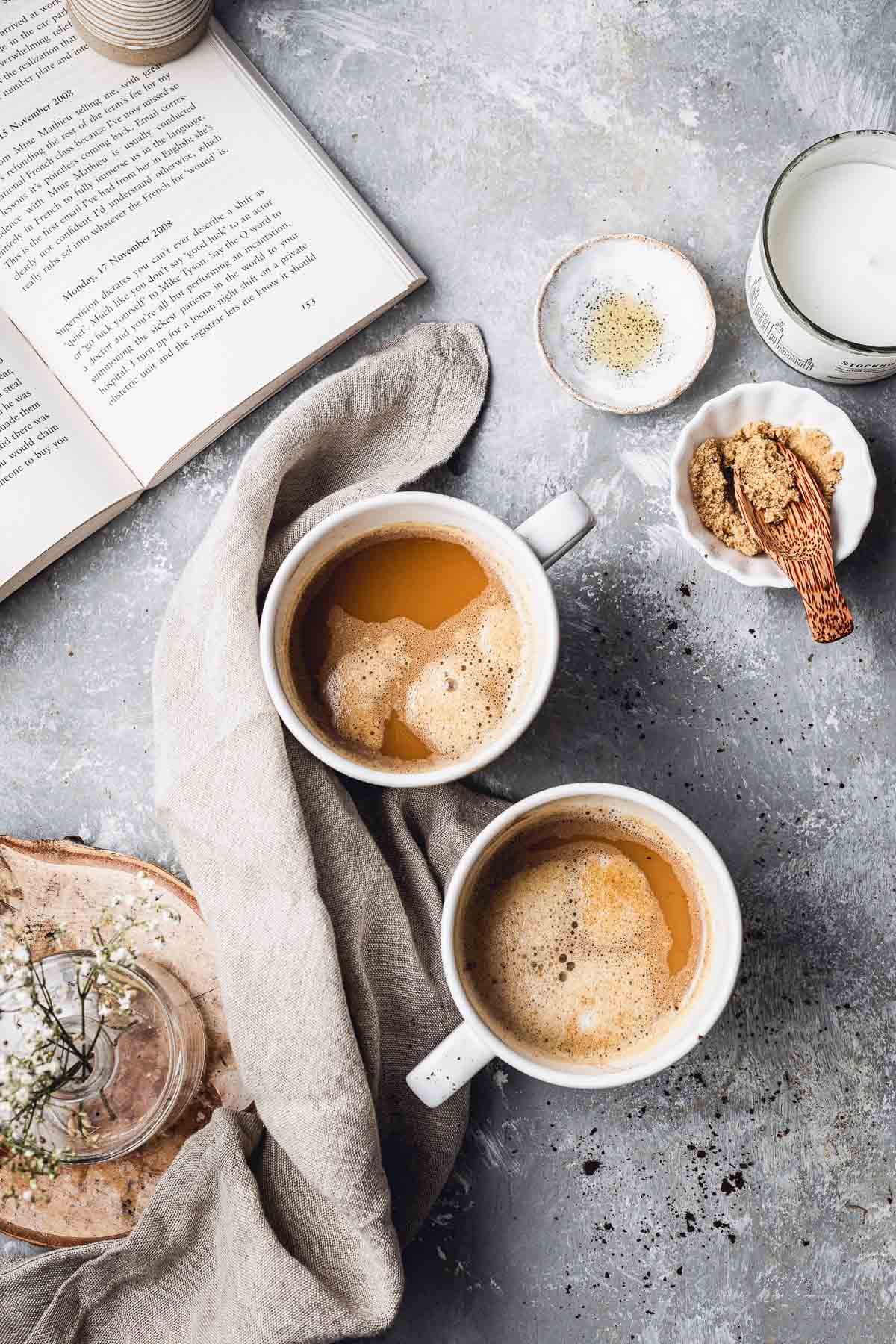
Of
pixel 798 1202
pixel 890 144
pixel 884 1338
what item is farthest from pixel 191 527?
pixel 884 1338

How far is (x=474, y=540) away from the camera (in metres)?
1.17

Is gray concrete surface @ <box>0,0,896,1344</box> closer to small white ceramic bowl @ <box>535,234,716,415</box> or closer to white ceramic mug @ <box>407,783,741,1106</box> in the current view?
small white ceramic bowl @ <box>535,234,716,415</box>

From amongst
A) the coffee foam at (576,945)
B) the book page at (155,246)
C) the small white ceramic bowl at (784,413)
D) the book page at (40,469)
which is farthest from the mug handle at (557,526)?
the book page at (40,469)

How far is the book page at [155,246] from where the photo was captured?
1.29 metres

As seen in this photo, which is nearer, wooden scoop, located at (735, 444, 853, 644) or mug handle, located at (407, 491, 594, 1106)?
mug handle, located at (407, 491, 594, 1106)

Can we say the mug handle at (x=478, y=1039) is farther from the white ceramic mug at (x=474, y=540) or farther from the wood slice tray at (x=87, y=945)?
the wood slice tray at (x=87, y=945)

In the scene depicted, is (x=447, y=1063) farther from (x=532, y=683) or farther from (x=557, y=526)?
(x=557, y=526)

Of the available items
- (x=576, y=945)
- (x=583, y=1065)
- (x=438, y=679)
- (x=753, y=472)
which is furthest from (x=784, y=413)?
(x=583, y=1065)

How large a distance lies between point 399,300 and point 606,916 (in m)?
0.75

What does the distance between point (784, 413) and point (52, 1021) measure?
3.28ft

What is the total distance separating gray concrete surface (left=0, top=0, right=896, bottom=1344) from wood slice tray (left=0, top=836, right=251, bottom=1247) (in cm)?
7

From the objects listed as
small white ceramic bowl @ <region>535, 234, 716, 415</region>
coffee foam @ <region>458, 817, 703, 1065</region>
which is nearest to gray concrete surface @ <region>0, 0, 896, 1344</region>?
small white ceramic bowl @ <region>535, 234, 716, 415</region>

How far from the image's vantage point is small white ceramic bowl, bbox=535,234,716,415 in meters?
1.28

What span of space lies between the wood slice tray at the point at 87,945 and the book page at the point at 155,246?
455 millimetres
